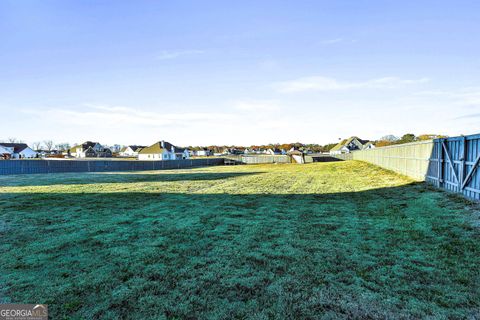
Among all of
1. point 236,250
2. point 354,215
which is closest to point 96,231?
point 236,250

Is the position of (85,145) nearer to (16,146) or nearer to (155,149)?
(16,146)

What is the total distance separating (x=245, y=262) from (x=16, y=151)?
75.4 metres

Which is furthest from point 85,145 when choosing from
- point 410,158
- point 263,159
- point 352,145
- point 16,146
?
point 410,158

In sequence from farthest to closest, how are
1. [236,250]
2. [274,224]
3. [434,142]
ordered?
[434,142] → [274,224] → [236,250]

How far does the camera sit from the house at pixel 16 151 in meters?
57.1

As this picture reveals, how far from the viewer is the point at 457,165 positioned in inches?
312

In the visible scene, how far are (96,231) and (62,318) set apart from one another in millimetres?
3129

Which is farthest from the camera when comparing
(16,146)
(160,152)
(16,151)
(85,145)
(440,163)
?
(85,145)

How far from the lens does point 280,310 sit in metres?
2.67

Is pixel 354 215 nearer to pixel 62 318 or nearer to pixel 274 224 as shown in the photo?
pixel 274 224

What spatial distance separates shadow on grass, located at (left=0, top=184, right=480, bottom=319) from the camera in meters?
2.77

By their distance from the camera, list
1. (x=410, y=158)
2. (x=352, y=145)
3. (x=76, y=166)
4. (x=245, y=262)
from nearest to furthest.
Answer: (x=245, y=262) → (x=410, y=158) → (x=76, y=166) → (x=352, y=145)

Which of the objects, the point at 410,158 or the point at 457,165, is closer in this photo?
the point at 457,165

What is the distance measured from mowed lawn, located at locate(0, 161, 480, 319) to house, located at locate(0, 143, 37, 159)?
217ft
